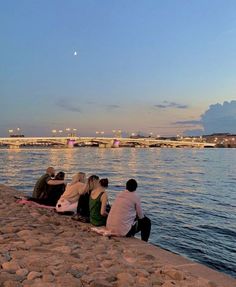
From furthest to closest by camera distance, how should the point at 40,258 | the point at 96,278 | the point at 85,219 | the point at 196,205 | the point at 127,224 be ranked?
1. the point at 196,205
2. the point at 85,219
3. the point at 127,224
4. the point at 40,258
5. the point at 96,278

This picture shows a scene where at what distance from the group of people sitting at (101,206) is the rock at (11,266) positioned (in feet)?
8.65

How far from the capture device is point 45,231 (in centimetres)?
761

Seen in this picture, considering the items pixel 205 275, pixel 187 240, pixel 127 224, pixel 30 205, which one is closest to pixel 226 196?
pixel 187 240

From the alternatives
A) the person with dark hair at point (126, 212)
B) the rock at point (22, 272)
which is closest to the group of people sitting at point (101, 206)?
the person with dark hair at point (126, 212)

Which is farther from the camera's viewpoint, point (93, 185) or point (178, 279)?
point (93, 185)

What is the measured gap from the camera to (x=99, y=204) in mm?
8328

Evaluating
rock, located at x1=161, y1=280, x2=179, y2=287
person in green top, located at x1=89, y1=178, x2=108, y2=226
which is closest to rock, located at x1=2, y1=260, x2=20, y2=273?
rock, located at x1=161, y1=280, x2=179, y2=287

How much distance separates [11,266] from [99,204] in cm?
343

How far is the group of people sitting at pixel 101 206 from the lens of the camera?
746 centimetres

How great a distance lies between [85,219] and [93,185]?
808 millimetres

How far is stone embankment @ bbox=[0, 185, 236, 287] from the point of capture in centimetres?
471

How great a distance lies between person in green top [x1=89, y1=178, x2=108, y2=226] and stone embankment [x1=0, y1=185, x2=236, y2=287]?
1.39ft

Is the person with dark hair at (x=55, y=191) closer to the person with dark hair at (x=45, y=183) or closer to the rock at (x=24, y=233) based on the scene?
the person with dark hair at (x=45, y=183)

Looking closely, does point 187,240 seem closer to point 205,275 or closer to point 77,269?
point 205,275
